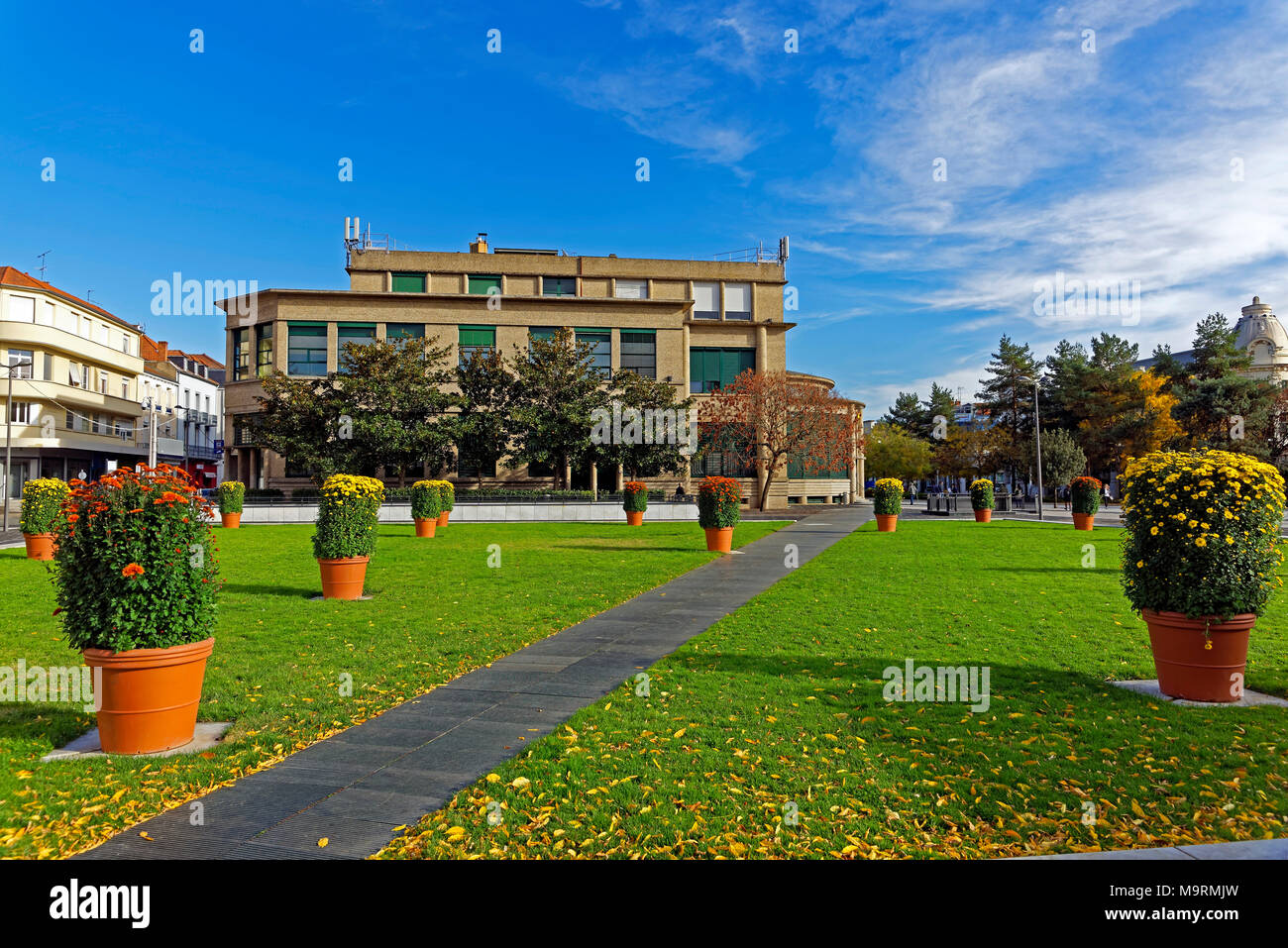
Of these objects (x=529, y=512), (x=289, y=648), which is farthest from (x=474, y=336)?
(x=289, y=648)

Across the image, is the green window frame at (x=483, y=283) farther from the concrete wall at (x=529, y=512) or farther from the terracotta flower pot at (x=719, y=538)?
the terracotta flower pot at (x=719, y=538)

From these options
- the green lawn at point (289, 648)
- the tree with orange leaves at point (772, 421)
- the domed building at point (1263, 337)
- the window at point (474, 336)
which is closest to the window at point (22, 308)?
the window at point (474, 336)

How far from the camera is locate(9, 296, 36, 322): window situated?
4503cm

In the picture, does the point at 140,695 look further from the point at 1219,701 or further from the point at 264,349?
the point at 264,349

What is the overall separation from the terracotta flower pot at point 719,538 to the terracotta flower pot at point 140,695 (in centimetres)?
1508

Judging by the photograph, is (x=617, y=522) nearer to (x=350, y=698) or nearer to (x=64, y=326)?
(x=350, y=698)

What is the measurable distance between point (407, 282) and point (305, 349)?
25.4 feet

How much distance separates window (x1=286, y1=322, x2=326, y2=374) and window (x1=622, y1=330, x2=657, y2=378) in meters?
18.2

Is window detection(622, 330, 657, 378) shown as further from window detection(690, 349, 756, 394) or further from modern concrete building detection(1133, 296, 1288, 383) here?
modern concrete building detection(1133, 296, 1288, 383)

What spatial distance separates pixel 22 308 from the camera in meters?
45.5

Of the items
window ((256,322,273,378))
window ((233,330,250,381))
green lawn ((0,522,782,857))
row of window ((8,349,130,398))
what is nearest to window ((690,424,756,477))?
window ((256,322,273,378))

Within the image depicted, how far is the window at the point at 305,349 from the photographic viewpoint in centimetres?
4378
